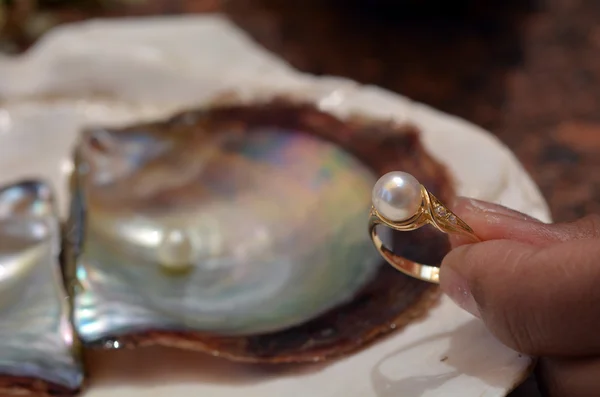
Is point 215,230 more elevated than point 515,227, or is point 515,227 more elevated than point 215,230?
point 515,227

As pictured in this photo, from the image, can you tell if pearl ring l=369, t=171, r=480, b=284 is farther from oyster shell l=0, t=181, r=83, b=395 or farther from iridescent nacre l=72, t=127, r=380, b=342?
oyster shell l=0, t=181, r=83, b=395

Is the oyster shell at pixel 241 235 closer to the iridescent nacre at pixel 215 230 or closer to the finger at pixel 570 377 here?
the iridescent nacre at pixel 215 230

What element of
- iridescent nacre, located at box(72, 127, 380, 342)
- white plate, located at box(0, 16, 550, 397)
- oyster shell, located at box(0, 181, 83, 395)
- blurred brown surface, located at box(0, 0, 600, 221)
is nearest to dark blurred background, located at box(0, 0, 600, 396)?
blurred brown surface, located at box(0, 0, 600, 221)

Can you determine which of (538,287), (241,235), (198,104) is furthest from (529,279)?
(198,104)

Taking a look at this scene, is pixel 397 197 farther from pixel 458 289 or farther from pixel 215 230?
pixel 215 230

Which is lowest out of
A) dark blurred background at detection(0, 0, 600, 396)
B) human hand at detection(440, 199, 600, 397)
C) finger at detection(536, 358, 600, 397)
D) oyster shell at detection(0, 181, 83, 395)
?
oyster shell at detection(0, 181, 83, 395)

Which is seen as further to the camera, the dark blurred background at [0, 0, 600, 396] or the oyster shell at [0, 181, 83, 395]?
the dark blurred background at [0, 0, 600, 396]

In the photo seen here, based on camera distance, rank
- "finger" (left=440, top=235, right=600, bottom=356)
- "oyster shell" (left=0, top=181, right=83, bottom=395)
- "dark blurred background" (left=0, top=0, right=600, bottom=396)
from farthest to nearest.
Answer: "dark blurred background" (left=0, top=0, right=600, bottom=396)
"oyster shell" (left=0, top=181, right=83, bottom=395)
"finger" (left=440, top=235, right=600, bottom=356)

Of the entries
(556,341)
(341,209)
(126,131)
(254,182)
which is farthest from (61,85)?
(556,341)

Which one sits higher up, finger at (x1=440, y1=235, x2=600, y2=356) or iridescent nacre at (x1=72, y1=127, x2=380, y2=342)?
finger at (x1=440, y1=235, x2=600, y2=356)
